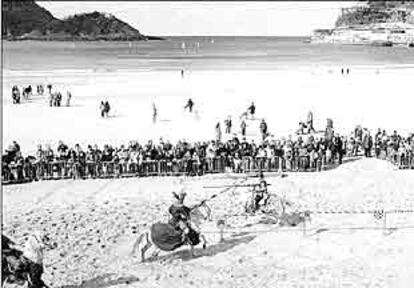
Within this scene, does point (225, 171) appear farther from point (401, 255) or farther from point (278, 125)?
point (401, 255)

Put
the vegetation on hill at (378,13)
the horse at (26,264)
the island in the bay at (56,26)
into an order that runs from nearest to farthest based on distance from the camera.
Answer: the horse at (26,264) → the island in the bay at (56,26) → the vegetation on hill at (378,13)

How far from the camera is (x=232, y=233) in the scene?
446 cm

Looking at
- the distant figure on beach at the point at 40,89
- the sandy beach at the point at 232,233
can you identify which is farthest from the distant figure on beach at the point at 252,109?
the distant figure on beach at the point at 40,89

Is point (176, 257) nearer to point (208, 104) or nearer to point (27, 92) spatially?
point (208, 104)

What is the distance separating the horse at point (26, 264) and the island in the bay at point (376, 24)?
2.23 metres

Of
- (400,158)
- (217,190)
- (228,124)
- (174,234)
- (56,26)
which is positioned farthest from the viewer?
(228,124)

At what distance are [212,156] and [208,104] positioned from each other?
359 millimetres

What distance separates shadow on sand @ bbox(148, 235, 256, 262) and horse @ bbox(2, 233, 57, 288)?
0.67m

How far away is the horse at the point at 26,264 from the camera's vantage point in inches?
153

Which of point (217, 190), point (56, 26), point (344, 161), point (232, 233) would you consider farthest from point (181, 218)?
point (56, 26)

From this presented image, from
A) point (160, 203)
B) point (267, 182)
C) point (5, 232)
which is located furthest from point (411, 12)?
point (5, 232)

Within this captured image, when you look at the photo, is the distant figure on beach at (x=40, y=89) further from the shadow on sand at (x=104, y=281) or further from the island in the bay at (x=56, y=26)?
the shadow on sand at (x=104, y=281)

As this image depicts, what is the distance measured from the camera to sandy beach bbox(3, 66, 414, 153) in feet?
15.9

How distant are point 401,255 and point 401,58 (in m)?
1.35
